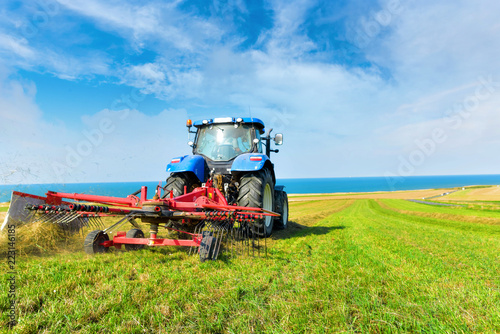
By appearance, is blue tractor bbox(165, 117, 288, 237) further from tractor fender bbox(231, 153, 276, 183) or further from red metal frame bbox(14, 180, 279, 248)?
red metal frame bbox(14, 180, 279, 248)

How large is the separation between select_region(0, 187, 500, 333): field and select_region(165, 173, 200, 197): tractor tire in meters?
1.80

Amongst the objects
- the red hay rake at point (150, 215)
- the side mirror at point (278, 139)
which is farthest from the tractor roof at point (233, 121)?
the red hay rake at point (150, 215)

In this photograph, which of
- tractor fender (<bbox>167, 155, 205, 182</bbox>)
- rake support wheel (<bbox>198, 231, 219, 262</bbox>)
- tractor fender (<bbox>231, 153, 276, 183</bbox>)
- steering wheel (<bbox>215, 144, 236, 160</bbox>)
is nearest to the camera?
rake support wheel (<bbox>198, 231, 219, 262</bbox>)

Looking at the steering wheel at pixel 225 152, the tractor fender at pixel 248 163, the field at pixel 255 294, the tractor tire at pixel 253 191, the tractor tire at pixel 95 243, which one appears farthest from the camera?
the steering wheel at pixel 225 152

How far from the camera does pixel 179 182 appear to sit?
6.12m

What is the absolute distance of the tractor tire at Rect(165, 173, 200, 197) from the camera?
19.8 ft

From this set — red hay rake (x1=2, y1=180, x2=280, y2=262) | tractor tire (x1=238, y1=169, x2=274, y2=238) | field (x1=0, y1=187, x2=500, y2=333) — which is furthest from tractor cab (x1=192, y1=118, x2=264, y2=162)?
field (x1=0, y1=187, x2=500, y2=333)

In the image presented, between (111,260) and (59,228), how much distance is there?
6.95ft

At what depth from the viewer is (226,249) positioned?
5105mm

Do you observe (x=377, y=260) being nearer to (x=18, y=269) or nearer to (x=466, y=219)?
(x=18, y=269)

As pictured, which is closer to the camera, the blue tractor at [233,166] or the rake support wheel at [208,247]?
the rake support wheel at [208,247]

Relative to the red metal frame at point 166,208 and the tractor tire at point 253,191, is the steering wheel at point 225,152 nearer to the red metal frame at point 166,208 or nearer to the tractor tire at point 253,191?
the tractor tire at point 253,191

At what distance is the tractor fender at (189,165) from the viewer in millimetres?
6020

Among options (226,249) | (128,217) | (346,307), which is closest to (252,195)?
(226,249)
